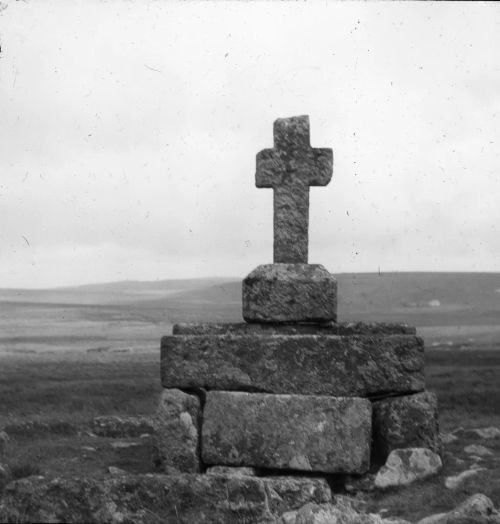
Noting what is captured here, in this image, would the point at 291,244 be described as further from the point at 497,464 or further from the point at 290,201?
the point at 497,464

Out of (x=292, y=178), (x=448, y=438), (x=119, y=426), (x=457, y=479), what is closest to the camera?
(x=457, y=479)

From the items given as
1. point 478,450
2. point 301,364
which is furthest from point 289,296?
point 478,450

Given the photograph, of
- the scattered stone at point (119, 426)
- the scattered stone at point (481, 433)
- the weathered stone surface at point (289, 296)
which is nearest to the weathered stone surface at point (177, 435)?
the weathered stone surface at point (289, 296)

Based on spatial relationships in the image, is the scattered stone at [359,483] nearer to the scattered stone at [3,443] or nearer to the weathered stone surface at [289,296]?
the weathered stone surface at [289,296]

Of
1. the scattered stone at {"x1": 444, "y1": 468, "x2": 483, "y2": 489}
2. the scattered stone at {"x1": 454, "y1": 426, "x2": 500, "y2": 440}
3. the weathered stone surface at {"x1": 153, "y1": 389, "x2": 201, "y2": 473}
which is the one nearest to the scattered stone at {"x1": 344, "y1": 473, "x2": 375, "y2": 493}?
the scattered stone at {"x1": 444, "y1": 468, "x2": 483, "y2": 489}

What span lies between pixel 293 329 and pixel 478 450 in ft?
8.84

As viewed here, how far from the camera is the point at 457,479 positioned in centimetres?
873

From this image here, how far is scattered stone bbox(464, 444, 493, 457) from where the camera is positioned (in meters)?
10.1

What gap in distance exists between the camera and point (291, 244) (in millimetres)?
10031

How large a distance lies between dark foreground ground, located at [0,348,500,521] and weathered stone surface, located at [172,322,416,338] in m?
1.55

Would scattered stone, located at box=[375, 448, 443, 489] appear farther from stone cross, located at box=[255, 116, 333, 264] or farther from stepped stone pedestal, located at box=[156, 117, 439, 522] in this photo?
stone cross, located at box=[255, 116, 333, 264]

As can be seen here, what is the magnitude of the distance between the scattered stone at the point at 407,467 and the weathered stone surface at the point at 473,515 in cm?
198

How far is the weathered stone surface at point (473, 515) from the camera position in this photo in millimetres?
6328

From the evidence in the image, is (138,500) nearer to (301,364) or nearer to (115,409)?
→ (301,364)
